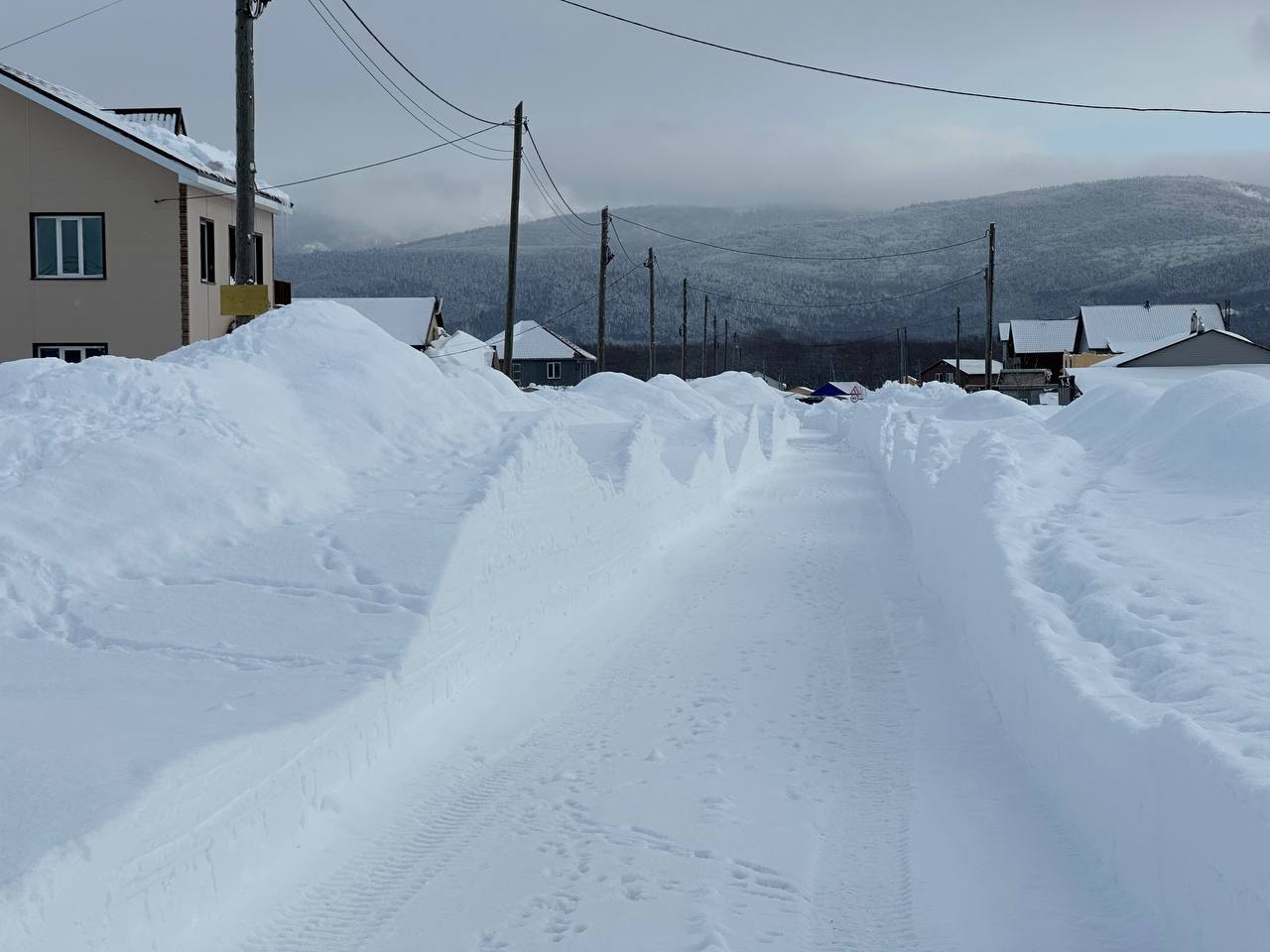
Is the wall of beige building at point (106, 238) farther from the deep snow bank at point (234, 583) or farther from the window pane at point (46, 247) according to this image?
the deep snow bank at point (234, 583)

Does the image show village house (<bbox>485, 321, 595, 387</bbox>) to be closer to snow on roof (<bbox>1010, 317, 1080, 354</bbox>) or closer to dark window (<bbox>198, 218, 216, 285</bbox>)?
snow on roof (<bbox>1010, 317, 1080, 354</bbox>)

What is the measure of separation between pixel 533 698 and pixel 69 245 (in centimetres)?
2142

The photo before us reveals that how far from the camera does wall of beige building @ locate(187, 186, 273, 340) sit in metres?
23.8

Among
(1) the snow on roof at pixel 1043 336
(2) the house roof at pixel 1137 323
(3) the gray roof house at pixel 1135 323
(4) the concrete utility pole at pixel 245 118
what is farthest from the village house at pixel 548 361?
(4) the concrete utility pole at pixel 245 118

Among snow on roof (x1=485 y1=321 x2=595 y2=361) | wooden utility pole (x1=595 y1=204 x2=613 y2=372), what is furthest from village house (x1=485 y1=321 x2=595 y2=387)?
wooden utility pole (x1=595 y1=204 x2=613 y2=372)

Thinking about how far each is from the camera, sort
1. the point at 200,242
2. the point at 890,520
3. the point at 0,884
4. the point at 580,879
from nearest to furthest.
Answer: the point at 0,884 < the point at 580,879 < the point at 890,520 < the point at 200,242

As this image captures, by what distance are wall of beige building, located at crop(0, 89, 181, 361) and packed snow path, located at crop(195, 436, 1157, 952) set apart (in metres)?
18.5

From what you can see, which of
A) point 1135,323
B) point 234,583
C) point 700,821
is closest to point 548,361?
point 1135,323

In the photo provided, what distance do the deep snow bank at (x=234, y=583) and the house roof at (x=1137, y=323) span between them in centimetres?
7025

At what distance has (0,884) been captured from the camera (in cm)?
331

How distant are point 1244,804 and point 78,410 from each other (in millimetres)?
7252

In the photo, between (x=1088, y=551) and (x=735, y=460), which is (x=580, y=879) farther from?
(x=735, y=460)

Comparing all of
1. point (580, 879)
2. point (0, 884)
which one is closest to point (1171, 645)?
point (580, 879)

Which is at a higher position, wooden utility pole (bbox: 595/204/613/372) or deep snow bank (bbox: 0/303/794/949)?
wooden utility pole (bbox: 595/204/613/372)
